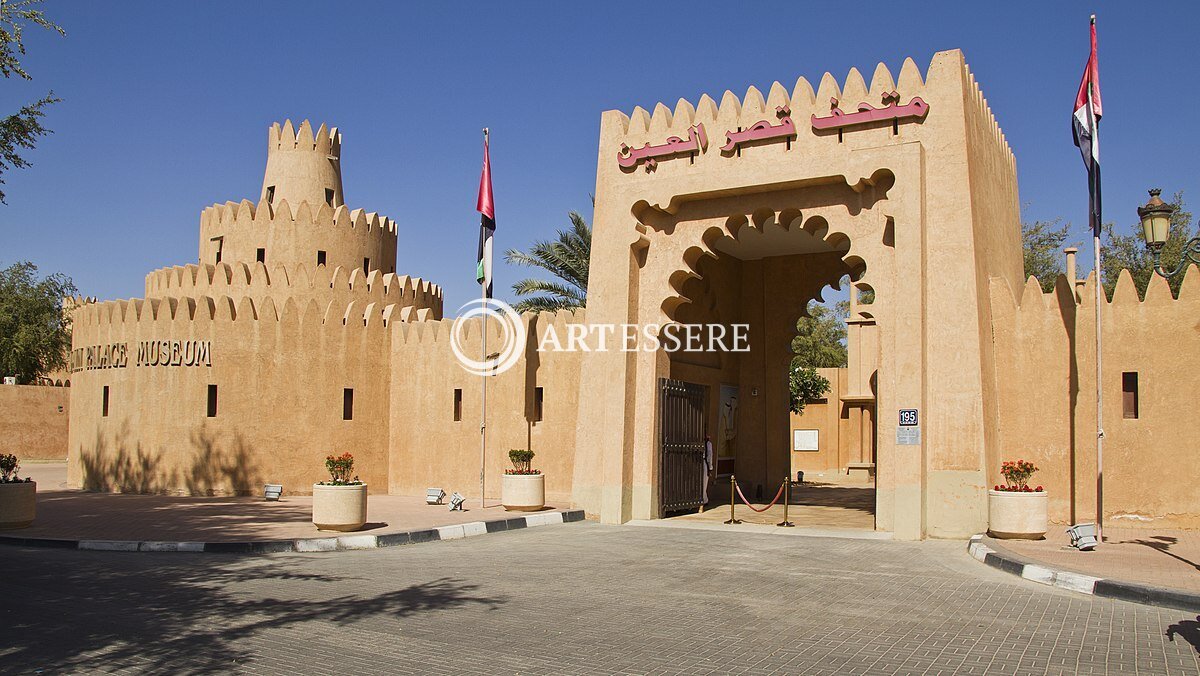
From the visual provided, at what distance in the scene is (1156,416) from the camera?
13.8m

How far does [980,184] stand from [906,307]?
8.79 feet

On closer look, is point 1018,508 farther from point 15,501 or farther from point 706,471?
point 15,501

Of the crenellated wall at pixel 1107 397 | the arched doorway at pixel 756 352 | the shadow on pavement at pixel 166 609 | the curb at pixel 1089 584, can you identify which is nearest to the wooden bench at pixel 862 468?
the arched doorway at pixel 756 352

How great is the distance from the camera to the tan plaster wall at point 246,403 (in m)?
20.5

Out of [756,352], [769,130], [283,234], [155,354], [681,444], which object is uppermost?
[769,130]

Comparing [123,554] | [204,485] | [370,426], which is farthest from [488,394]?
[123,554]

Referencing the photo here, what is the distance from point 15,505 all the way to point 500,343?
9315 millimetres

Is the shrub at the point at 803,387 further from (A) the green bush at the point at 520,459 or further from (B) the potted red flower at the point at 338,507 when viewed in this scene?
(B) the potted red flower at the point at 338,507

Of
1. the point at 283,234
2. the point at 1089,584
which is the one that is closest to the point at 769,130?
the point at 1089,584

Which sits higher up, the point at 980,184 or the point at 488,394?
the point at 980,184

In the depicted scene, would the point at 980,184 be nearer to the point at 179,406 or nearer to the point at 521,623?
the point at 521,623

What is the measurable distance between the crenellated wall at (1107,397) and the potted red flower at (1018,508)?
0.93 m

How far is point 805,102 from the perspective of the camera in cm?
1543

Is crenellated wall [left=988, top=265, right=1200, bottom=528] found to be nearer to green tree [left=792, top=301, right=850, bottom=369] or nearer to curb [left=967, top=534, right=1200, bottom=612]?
curb [left=967, top=534, right=1200, bottom=612]
